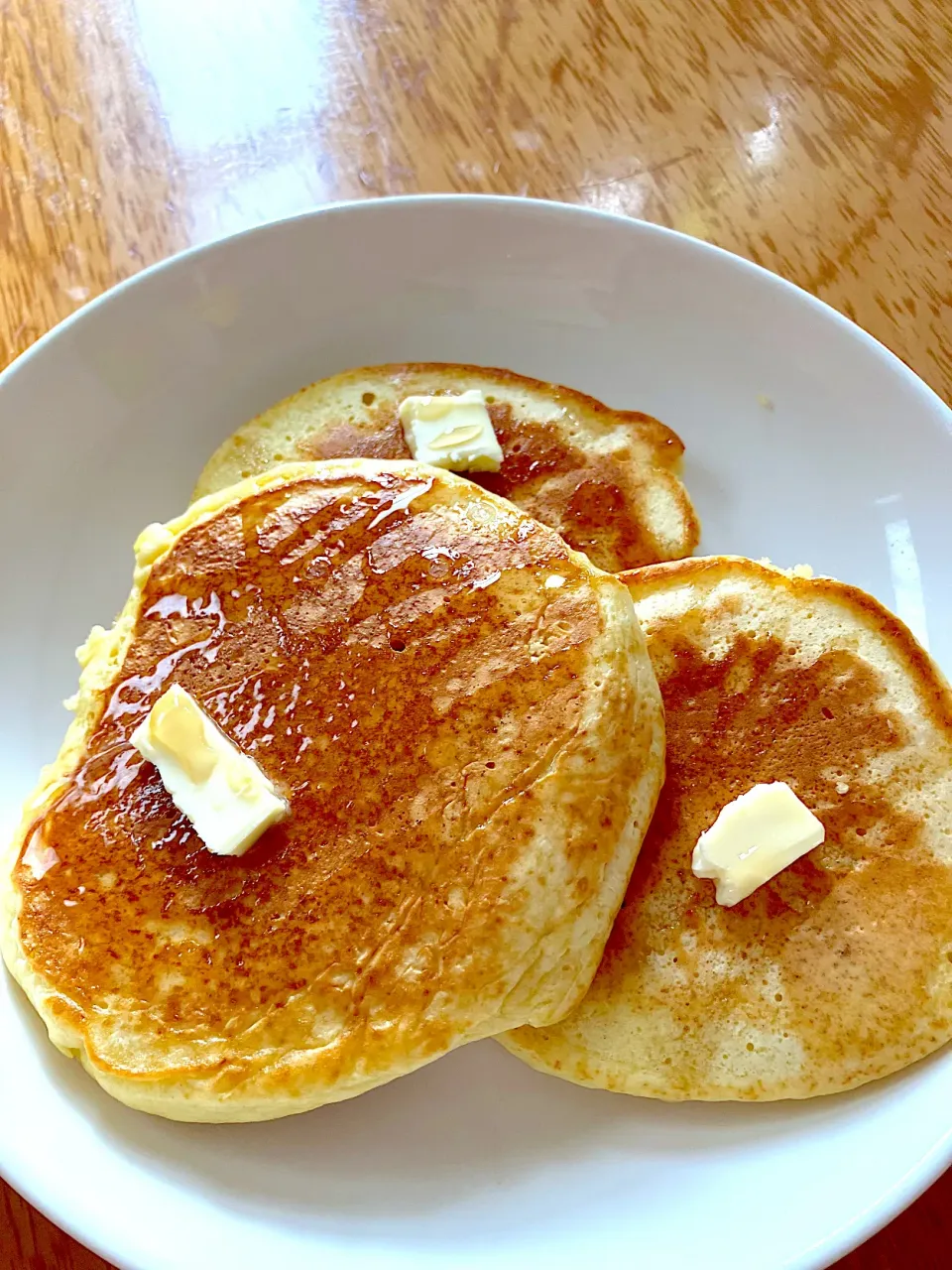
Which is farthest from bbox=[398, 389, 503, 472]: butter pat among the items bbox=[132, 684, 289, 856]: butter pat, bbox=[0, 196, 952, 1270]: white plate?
bbox=[132, 684, 289, 856]: butter pat

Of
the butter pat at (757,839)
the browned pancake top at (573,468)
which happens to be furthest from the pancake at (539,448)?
the butter pat at (757,839)

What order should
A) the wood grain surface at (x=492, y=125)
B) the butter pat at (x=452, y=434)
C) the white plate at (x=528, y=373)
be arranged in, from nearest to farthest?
the white plate at (x=528, y=373) → the butter pat at (x=452, y=434) → the wood grain surface at (x=492, y=125)

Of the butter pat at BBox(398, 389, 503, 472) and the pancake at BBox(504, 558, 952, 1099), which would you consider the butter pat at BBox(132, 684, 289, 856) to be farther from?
the butter pat at BBox(398, 389, 503, 472)

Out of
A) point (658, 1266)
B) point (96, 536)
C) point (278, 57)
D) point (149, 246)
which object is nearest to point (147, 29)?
point (278, 57)

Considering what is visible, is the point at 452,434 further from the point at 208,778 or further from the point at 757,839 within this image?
the point at 757,839

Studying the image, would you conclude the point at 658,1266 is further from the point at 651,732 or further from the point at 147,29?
the point at 147,29

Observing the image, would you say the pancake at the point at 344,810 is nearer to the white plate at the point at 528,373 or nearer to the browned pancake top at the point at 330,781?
the browned pancake top at the point at 330,781
